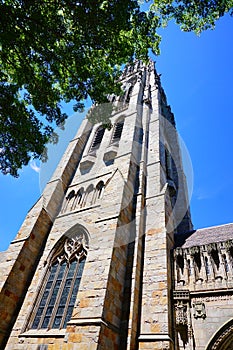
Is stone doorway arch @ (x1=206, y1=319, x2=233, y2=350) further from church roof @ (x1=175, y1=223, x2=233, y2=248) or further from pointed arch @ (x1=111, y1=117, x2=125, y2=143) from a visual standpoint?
pointed arch @ (x1=111, y1=117, x2=125, y2=143)

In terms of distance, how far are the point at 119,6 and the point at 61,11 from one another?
7.19ft

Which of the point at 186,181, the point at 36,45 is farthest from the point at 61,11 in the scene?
the point at 186,181

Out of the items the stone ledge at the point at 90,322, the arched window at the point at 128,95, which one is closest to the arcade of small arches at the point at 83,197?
the stone ledge at the point at 90,322

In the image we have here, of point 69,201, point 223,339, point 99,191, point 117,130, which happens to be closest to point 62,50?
point 99,191

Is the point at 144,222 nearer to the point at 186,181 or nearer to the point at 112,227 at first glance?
the point at 112,227

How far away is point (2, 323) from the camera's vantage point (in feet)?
27.5

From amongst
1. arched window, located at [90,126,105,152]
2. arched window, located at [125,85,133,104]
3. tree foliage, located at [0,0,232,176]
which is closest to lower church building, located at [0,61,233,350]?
Result: tree foliage, located at [0,0,232,176]

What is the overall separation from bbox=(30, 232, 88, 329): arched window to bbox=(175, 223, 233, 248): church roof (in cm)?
441

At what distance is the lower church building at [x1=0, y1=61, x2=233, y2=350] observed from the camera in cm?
672

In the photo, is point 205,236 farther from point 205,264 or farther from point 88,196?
point 88,196

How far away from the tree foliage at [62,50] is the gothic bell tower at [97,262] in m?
2.10

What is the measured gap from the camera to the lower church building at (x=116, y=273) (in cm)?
672

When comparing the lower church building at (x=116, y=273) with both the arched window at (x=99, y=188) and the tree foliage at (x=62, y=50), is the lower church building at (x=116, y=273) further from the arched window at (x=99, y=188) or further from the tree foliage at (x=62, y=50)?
the tree foliage at (x=62, y=50)

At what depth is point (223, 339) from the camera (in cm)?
667
